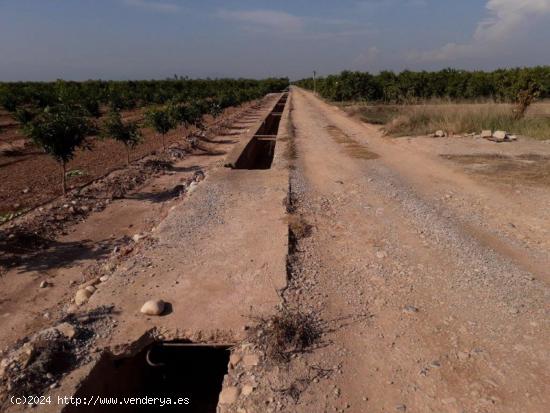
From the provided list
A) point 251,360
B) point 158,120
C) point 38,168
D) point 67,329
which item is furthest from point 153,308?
point 158,120

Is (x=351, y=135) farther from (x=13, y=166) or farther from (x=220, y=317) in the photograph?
(x=220, y=317)

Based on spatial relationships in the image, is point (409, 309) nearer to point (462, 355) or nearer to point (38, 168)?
point (462, 355)

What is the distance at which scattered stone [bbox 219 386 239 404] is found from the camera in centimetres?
335

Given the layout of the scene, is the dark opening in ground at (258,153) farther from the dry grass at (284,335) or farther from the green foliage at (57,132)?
the dry grass at (284,335)

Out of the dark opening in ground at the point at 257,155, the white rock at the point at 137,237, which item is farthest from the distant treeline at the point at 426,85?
the white rock at the point at 137,237

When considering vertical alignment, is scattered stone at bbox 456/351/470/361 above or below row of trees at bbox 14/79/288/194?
below

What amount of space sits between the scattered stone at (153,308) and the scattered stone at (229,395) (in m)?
1.33

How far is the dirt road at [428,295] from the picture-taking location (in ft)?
11.0

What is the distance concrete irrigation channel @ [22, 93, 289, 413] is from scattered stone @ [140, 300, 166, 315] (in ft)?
0.22

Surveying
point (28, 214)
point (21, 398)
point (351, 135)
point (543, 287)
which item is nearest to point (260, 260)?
point (21, 398)

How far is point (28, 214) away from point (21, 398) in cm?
613

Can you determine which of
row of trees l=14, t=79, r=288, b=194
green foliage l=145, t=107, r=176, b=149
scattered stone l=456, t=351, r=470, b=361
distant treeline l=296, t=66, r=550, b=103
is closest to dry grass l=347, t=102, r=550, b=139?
green foliage l=145, t=107, r=176, b=149

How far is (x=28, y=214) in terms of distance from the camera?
8.41 metres

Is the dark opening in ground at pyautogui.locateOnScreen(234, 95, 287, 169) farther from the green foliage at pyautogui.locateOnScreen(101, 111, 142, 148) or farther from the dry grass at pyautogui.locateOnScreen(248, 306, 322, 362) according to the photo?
the dry grass at pyautogui.locateOnScreen(248, 306, 322, 362)
